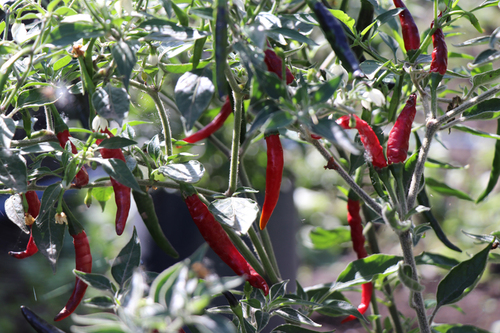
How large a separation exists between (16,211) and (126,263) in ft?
0.54

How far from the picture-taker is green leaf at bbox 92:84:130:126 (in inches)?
15.7

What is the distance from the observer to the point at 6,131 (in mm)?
433

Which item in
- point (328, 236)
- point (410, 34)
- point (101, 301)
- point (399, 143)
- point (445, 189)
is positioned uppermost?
point (410, 34)

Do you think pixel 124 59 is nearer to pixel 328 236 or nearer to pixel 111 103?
pixel 111 103

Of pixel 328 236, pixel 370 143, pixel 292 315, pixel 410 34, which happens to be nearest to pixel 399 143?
pixel 370 143

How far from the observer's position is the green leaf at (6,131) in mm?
424

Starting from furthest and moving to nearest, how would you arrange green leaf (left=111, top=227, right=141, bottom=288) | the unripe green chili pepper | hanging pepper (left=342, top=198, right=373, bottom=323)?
hanging pepper (left=342, top=198, right=373, bottom=323), the unripe green chili pepper, green leaf (left=111, top=227, right=141, bottom=288)

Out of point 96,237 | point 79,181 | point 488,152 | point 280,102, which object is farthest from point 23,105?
point 488,152

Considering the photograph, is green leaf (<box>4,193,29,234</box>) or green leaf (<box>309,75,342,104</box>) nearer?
green leaf (<box>309,75,342,104</box>)

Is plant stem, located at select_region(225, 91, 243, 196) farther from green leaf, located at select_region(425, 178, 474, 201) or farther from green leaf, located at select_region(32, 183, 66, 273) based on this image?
green leaf, located at select_region(425, 178, 474, 201)

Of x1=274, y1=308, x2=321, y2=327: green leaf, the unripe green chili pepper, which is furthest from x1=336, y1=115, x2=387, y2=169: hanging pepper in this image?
the unripe green chili pepper

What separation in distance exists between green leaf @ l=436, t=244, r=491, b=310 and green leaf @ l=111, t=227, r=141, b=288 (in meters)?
0.41

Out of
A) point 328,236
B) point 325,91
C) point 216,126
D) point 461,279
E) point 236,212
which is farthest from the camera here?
point 328,236

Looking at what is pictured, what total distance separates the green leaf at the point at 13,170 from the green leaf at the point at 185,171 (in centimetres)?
15
